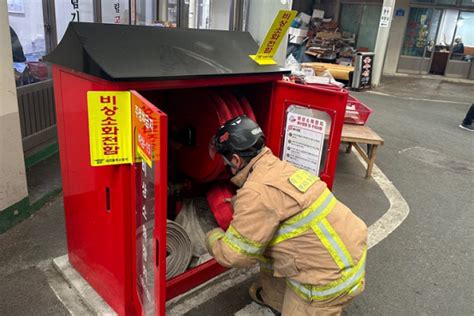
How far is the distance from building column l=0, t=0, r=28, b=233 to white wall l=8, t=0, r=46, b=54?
2096mm

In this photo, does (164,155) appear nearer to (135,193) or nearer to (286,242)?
(135,193)

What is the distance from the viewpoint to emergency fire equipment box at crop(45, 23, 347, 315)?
190 centimetres

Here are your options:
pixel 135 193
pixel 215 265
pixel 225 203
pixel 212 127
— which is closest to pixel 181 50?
pixel 212 127

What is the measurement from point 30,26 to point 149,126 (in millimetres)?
4244

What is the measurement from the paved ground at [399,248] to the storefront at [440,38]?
11.8 metres

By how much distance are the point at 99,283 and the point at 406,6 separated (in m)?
17.3

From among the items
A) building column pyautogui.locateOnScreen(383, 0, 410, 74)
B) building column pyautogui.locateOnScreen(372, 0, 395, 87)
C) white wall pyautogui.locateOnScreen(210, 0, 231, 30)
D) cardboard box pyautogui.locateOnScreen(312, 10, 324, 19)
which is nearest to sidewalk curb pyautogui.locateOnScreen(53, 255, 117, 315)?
white wall pyautogui.locateOnScreen(210, 0, 231, 30)

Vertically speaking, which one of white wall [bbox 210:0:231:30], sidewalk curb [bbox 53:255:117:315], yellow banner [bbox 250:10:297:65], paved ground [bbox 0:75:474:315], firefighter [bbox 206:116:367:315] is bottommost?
paved ground [bbox 0:75:474:315]

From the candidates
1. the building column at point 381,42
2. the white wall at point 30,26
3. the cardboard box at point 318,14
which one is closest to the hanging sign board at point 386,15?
the building column at point 381,42

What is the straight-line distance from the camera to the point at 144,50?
7.24 ft

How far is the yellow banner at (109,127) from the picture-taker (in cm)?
A: 191

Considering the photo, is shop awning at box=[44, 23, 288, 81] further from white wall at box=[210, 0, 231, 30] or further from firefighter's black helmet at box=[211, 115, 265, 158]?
white wall at box=[210, 0, 231, 30]

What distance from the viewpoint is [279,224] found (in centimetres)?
205

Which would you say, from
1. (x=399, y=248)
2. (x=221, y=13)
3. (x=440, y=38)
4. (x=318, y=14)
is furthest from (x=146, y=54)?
(x=440, y=38)
